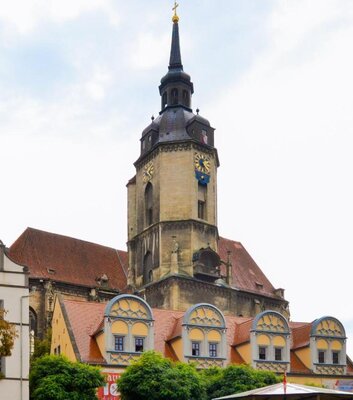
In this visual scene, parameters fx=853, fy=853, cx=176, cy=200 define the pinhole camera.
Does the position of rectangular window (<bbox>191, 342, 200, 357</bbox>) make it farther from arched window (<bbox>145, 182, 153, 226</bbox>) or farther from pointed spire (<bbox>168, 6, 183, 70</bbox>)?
pointed spire (<bbox>168, 6, 183, 70</bbox>)

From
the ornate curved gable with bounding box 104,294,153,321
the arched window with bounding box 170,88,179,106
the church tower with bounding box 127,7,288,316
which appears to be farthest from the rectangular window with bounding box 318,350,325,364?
the arched window with bounding box 170,88,179,106

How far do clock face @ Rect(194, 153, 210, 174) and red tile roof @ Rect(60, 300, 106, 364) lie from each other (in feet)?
100

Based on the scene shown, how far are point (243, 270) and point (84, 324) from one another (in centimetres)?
3925

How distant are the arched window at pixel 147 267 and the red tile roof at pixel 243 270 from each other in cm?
732

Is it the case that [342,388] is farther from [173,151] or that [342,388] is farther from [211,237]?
[173,151]

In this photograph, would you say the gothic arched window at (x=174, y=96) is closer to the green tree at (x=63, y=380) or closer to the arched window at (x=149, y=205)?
the arched window at (x=149, y=205)

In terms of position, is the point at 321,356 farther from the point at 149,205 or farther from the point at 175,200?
the point at 149,205

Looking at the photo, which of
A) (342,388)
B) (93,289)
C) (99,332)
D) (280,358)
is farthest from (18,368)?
(93,289)

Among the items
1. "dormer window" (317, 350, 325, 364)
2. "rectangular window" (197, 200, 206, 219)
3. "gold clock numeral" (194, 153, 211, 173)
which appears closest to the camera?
"dormer window" (317, 350, 325, 364)

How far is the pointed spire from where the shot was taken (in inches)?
3497

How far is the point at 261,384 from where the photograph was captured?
46594 mm

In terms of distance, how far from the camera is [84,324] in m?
50.6

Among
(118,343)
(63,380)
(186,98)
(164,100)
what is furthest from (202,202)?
(63,380)

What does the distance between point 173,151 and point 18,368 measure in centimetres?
3934
